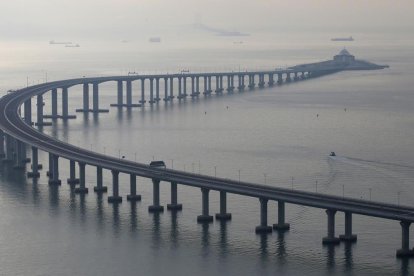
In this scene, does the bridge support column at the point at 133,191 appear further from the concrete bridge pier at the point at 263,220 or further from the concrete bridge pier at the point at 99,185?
the concrete bridge pier at the point at 263,220

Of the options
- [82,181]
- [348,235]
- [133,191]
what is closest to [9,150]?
[82,181]

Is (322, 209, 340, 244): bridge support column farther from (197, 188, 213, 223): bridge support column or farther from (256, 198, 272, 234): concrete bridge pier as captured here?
(197, 188, 213, 223): bridge support column

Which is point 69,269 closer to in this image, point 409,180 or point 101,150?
point 409,180

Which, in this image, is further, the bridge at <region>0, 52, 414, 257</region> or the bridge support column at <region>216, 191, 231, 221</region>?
the bridge support column at <region>216, 191, 231, 221</region>

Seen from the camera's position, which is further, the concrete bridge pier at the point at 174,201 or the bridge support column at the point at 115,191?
the bridge support column at the point at 115,191

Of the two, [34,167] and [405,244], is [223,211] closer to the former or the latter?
[405,244]

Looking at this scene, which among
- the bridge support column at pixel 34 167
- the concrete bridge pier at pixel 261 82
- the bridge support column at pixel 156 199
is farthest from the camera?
the concrete bridge pier at pixel 261 82

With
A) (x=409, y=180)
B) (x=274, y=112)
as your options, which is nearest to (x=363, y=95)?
(x=274, y=112)

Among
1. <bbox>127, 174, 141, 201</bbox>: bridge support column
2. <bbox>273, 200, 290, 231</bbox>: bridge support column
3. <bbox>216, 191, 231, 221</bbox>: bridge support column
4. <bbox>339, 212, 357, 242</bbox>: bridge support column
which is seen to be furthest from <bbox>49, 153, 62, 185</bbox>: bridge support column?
<bbox>339, 212, 357, 242</bbox>: bridge support column

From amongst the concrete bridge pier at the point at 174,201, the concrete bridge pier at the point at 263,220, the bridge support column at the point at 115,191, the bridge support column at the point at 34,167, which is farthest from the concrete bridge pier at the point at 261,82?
the concrete bridge pier at the point at 263,220
